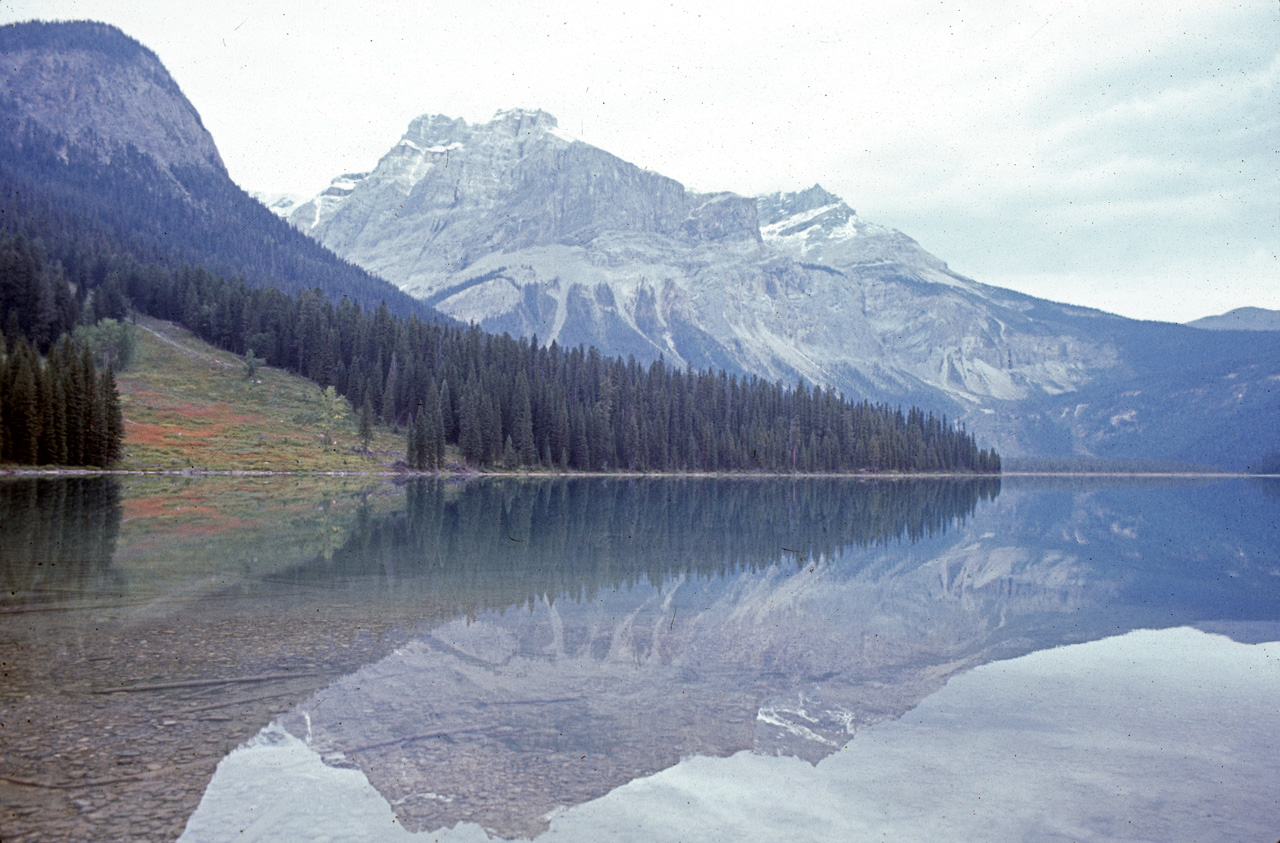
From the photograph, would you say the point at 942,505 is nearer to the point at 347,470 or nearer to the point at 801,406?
the point at 347,470

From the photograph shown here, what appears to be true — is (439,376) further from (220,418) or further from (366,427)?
(220,418)

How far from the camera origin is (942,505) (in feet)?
289

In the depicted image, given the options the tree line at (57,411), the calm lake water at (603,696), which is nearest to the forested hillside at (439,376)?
the tree line at (57,411)

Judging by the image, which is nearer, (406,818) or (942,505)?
(406,818)

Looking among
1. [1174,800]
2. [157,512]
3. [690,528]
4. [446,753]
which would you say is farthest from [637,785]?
[157,512]

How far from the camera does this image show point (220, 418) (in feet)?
380

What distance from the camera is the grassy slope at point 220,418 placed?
96.8 m

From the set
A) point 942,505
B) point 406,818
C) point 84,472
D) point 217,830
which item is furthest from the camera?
point 942,505

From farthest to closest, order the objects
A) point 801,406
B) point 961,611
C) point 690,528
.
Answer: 1. point 801,406
2. point 690,528
3. point 961,611

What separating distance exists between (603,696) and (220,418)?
116m

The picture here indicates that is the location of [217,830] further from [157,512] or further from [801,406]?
[801,406]

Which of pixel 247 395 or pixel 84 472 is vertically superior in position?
pixel 247 395

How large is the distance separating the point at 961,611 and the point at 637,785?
63.0ft

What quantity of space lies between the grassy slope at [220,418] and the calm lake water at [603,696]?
66366 mm
